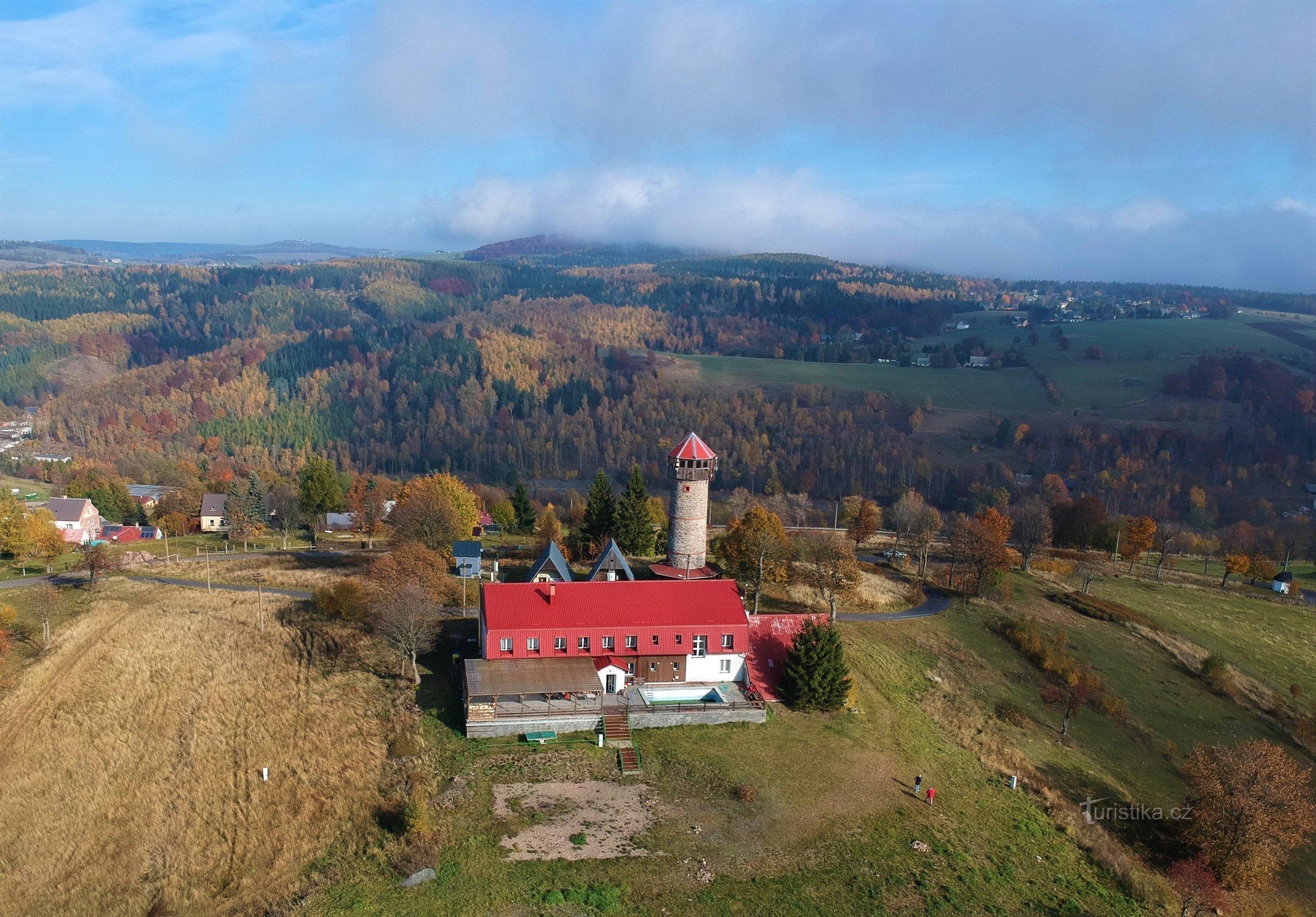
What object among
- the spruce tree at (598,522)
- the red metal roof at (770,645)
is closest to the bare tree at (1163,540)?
the red metal roof at (770,645)

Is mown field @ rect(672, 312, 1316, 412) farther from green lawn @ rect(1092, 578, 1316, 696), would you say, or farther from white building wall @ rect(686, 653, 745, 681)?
white building wall @ rect(686, 653, 745, 681)

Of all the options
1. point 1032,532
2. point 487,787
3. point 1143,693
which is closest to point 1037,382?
point 1032,532

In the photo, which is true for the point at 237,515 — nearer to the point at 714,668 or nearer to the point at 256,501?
the point at 256,501

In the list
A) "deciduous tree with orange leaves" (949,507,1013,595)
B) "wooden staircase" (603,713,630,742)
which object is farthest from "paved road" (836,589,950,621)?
"wooden staircase" (603,713,630,742)

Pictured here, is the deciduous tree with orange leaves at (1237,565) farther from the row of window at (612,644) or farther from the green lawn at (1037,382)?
the green lawn at (1037,382)

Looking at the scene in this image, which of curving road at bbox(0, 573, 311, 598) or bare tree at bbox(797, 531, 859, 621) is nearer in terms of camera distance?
curving road at bbox(0, 573, 311, 598)
